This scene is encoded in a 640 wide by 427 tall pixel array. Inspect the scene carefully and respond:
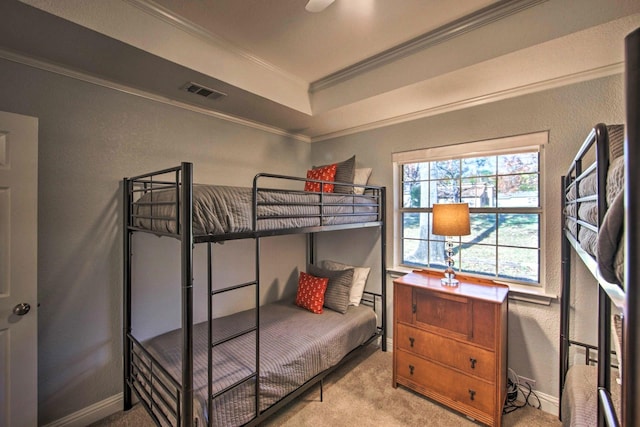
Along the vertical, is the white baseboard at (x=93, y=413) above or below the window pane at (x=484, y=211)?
below

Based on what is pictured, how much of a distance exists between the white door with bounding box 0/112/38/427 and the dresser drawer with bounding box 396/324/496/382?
8.10 feet

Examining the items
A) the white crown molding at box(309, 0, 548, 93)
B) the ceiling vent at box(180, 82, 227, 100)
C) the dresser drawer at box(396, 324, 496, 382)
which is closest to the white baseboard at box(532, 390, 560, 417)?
the dresser drawer at box(396, 324, 496, 382)

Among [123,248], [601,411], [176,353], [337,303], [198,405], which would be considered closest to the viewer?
[601,411]

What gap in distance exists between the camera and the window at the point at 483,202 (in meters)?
2.21

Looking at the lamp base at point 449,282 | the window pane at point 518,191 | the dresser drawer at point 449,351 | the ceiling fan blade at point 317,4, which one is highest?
the ceiling fan blade at point 317,4

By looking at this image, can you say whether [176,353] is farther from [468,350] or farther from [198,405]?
[468,350]

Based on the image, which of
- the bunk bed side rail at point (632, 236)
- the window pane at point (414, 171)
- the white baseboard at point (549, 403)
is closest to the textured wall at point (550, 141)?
the white baseboard at point (549, 403)

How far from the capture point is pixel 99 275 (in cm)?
198

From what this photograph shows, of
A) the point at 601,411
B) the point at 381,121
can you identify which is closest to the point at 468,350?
the point at 601,411

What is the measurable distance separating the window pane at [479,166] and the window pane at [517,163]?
0.06 m

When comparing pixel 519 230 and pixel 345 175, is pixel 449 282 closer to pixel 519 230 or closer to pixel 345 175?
pixel 519 230

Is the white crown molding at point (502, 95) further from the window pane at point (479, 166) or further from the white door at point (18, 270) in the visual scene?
the white door at point (18, 270)

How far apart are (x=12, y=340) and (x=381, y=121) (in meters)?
3.24

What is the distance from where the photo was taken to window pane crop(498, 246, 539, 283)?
2.21m
